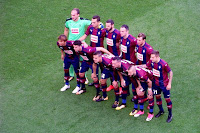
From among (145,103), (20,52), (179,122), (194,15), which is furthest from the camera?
(194,15)

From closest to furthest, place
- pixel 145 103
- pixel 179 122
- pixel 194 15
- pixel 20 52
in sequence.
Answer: pixel 179 122 < pixel 145 103 < pixel 20 52 < pixel 194 15

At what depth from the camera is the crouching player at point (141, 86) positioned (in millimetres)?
7625

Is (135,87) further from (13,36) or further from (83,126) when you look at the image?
(13,36)

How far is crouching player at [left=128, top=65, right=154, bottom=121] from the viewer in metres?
7.62

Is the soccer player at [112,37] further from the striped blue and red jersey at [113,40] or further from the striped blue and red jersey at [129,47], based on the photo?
the striped blue and red jersey at [129,47]

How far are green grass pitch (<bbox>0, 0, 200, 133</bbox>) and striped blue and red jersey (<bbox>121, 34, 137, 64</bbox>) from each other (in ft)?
3.85

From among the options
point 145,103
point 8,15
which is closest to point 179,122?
point 145,103

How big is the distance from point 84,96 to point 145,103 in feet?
5.20

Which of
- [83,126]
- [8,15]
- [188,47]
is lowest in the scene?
[83,126]

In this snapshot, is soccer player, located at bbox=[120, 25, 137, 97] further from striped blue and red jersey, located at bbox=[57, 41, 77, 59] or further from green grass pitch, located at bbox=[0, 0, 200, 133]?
striped blue and red jersey, located at bbox=[57, 41, 77, 59]

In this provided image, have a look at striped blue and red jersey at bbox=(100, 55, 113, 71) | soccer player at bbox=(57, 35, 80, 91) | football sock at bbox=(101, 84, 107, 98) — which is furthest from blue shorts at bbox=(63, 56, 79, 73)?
striped blue and red jersey at bbox=(100, 55, 113, 71)

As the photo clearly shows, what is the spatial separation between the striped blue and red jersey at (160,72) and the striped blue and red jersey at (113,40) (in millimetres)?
1134

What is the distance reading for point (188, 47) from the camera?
1058 centimetres

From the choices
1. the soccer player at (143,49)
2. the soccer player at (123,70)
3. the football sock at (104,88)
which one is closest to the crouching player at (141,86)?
the soccer player at (123,70)
